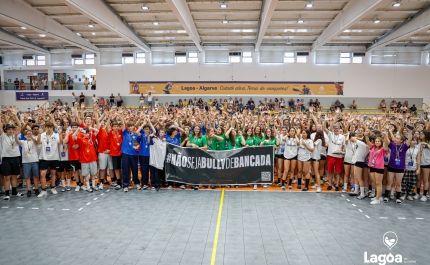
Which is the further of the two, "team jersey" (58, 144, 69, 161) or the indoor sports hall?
"team jersey" (58, 144, 69, 161)

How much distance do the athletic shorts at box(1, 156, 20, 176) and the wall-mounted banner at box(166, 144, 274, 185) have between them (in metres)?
4.08

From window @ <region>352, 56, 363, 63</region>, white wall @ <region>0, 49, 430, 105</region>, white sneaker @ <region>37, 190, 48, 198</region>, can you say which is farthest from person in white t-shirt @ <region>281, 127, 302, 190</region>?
window @ <region>352, 56, 363, 63</region>

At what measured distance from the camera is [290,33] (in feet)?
69.1

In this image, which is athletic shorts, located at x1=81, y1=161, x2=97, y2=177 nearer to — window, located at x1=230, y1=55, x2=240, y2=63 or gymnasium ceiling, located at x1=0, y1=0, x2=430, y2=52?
gymnasium ceiling, located at x1=0, y1=0, x2=430, y2=52

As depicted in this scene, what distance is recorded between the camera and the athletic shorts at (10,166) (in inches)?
276

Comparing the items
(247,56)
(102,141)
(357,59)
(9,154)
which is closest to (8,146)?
(9,154)

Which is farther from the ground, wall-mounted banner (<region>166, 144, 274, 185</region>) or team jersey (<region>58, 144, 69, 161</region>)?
team jersey (<region>58, 144, 69, 161</region>)

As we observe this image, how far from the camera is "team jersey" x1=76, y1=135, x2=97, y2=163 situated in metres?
7.55

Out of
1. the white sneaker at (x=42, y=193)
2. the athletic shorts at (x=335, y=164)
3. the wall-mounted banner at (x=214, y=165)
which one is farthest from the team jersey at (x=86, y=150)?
the athletic shorts at (x=335, y=164)

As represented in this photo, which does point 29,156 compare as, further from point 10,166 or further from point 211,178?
point 211,178

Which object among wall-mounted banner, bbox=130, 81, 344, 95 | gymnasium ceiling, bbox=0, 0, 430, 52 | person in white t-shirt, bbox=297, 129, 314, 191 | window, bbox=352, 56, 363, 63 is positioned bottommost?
person in white t-shirt, bbox=297, 129, 314, 191

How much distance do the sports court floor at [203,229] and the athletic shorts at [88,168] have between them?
61cm

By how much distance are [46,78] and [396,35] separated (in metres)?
31.7

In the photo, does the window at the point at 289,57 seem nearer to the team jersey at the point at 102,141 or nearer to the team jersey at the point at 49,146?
the team jersey at the point at 102,141
